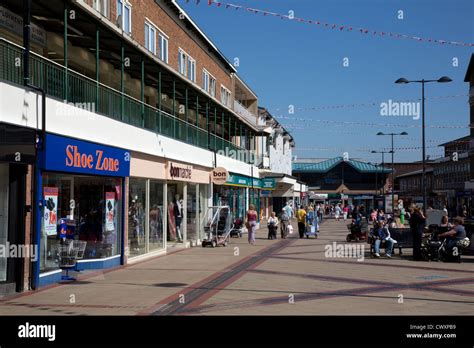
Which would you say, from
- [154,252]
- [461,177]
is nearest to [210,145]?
[154,252]

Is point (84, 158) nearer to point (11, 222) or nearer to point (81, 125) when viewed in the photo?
point (81, 125)

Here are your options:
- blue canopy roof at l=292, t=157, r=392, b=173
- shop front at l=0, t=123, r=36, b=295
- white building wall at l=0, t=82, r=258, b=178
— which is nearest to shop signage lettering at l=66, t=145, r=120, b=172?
white building wall at l=0, t=82, r=258, b=178

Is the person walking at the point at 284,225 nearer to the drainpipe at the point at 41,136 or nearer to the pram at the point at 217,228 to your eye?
the pram at the point at 217,228

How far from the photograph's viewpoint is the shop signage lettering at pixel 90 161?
13546 millimetres

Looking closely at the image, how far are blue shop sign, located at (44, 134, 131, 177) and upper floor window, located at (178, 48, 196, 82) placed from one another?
12649 millimetres

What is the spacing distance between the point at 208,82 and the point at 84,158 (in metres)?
21.5

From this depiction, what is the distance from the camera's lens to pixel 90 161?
48.2ft

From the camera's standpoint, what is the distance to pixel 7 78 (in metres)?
11.7

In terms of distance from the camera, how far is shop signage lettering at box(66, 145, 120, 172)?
13546 mm

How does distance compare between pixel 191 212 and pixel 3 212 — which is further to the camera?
pixel 191 212

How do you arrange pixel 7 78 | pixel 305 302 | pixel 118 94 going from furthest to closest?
pixel 118 94, pixel 7 78, pixel 305 302

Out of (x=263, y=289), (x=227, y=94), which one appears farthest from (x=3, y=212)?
(x=227, y=94)

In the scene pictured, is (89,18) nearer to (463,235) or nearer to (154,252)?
(154,252)
